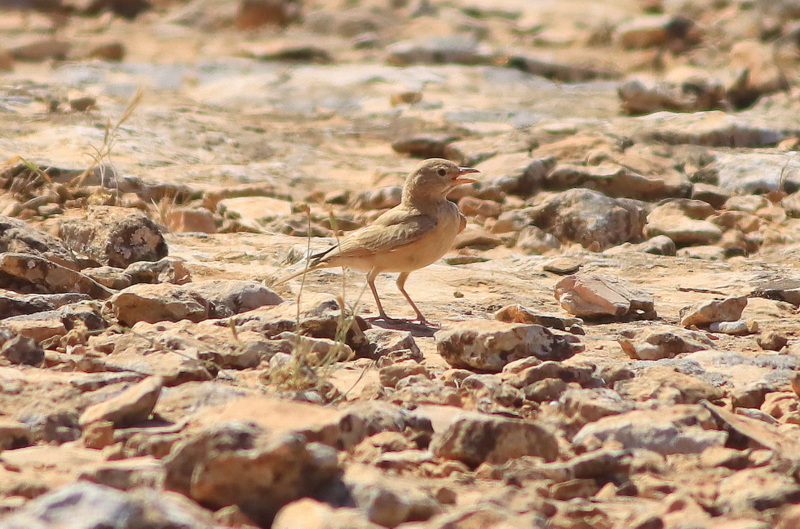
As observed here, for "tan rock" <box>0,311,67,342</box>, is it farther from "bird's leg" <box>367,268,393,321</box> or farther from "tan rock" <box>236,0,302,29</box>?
"tan rock" <box>236,0,302,29</box>

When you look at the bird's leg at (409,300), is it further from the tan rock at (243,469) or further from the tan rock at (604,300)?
the tan rock at (243,469)

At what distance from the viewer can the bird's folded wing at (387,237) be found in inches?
216

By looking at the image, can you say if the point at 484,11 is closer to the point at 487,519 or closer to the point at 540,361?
the point at 540,361

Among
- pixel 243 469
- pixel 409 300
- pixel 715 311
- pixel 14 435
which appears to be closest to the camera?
pixel 243 469

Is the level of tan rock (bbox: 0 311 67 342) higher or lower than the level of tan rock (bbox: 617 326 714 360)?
higher

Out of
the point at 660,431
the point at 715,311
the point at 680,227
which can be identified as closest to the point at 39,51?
the point at 680,227

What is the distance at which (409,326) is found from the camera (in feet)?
16.6

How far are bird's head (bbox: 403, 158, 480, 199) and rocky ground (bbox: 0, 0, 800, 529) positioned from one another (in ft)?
2.10

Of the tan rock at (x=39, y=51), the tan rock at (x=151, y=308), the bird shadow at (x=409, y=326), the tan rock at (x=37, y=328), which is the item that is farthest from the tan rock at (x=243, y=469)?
the tan rock at (x=39, y=51)

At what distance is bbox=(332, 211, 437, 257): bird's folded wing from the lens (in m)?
5.48

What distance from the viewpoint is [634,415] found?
315 centimetres

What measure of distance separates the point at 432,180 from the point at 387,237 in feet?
1.86

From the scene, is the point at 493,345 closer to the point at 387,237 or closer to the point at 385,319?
the point at 385,319

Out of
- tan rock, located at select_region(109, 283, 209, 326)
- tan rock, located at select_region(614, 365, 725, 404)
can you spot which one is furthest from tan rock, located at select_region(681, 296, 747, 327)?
tan rock, located at select_region(109, 283, 209, 326)
